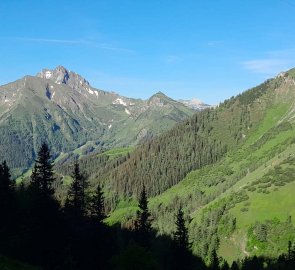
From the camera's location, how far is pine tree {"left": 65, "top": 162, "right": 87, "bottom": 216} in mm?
74438

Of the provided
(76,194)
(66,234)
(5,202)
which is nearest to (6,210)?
(5,202)

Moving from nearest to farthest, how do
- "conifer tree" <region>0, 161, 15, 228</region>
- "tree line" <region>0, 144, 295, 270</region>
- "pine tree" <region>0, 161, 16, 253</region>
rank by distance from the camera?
"tree line" <region>0, 144, 295, 270</region> < "pine tree" <region>0, 161, 16, 253</region> < "conifer tree" <region>0, 161, 15, 228</region>

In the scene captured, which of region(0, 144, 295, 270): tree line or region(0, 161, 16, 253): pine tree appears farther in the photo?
region(0, 161, 16, 253): pine tree

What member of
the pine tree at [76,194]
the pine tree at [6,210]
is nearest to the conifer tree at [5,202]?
the pine tree at [6,210]

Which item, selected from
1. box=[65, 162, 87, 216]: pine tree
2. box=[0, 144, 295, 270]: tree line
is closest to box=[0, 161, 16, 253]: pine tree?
box=[0, 144, 295, 270]: tree line

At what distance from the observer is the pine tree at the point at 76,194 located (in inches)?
2931

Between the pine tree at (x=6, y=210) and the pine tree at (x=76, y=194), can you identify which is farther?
the pine tree at (x=76, y=194)

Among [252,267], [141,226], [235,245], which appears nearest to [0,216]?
[141,226]

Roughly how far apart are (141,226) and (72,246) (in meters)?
14.7

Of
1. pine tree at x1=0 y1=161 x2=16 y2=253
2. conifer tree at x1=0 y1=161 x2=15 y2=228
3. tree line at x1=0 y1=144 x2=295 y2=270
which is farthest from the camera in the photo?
conifer tree at x1=0 y1=161 x2=15 y2=228

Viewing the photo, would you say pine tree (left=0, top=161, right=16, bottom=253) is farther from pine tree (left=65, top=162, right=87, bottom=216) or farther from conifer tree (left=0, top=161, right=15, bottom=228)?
pine tree (left=65, top=162, right=87, bottom=216)

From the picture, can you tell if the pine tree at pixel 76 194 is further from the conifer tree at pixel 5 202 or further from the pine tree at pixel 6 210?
the conifer tree at pixel 5 202

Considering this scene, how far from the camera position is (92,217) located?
71.1 meters

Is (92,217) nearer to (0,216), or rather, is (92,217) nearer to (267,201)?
(0,216)
